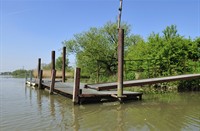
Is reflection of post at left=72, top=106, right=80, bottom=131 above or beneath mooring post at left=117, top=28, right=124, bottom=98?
beneath

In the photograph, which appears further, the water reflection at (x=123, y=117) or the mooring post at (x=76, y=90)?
the mooring post at (x=76, y=90)

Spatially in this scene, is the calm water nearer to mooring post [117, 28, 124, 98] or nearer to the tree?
mooring post [117, 28, 124, 98]

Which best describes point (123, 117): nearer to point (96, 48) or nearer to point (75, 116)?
point (75, 116)

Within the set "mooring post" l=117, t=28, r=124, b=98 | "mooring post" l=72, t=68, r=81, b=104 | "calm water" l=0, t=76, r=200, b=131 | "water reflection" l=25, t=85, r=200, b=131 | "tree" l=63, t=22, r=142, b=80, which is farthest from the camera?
"tree" l=63, t=22, r=142, b=80

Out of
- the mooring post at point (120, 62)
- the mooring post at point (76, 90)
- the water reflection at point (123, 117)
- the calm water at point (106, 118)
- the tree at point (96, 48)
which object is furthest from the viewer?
the tree at point (96, 48)

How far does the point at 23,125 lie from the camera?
7.31 meters

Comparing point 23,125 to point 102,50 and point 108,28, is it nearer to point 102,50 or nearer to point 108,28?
point 102,50

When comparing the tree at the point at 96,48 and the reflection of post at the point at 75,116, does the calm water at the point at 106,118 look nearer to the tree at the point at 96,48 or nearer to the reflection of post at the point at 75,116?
the reflection of post at the point at 75,116

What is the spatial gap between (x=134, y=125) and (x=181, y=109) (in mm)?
3358

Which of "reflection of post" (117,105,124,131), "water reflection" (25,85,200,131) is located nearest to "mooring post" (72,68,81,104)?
"water reflection" (25,85,200,131)

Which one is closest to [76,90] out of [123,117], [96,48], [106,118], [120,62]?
[120,62]

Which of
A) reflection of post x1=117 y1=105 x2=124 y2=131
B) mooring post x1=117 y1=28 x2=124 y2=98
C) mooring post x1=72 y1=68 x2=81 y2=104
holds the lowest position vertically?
reflection of post x1=117 y1=105 x2=124 y2=131

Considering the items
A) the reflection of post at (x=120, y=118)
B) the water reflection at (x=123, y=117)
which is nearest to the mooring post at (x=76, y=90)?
the water reflection at (x=123, y=117)

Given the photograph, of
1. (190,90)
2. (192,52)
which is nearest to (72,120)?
(190,90)
